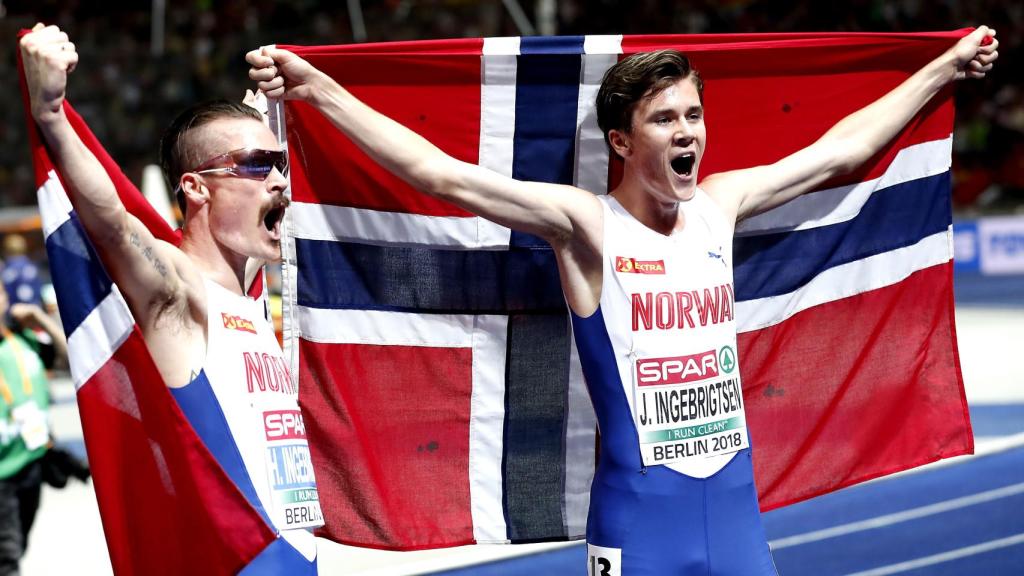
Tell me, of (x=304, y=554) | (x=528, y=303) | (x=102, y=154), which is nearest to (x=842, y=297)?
(x=528, y=303)

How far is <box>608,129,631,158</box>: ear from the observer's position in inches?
152

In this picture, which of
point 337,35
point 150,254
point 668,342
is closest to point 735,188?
point 668,342

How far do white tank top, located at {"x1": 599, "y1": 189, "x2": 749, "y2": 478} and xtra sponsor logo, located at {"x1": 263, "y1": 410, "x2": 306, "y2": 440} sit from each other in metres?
0.89

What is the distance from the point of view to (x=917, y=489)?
8.96m

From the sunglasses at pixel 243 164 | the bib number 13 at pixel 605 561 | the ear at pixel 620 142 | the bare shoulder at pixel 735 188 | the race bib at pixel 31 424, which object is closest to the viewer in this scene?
the sunglasses at pixel 243 164

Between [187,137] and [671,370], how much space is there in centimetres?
146

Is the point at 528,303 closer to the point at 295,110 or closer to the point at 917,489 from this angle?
the point at 295,110

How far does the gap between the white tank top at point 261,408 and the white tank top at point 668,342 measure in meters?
0.91

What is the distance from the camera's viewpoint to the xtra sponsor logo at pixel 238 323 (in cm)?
340

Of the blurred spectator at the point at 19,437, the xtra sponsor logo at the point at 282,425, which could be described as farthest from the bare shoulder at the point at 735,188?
the blurred spectator at the point at 19,437

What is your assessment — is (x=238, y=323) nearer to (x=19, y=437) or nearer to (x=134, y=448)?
(x=134, y=448)

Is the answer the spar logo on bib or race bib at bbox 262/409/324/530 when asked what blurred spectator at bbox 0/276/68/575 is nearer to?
race bib at bbox 262/409/324/530

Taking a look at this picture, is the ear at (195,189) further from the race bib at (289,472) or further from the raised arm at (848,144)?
the raised arm at (848,144)

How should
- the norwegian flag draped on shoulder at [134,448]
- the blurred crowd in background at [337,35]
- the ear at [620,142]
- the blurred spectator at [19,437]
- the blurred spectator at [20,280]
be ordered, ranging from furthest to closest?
the blurred crowd in background at [337,35], the blurred spectator at [20,280], the blurred spectator at [19,437], the ear at [620,142], the norwegian flag draped on shoulder at [134,448]
